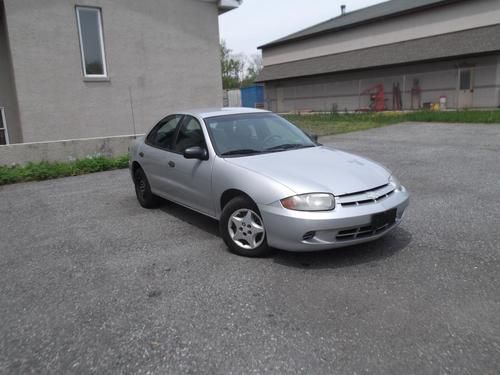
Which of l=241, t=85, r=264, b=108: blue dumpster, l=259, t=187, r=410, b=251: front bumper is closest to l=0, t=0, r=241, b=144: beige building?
l=259, t=187, r=410, b=251: front bumper

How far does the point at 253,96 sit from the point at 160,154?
118 feet

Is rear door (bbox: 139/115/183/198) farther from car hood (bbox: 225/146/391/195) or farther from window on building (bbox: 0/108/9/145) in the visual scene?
window on building (bbox: 0/108/9/145)

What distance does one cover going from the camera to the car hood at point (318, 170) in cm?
400

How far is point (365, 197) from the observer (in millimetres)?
3998

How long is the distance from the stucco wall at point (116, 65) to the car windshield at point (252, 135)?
293 inches

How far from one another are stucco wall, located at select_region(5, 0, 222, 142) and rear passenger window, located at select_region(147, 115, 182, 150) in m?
6.06

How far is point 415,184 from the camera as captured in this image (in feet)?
24.1

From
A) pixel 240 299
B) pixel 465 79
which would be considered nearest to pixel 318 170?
pixel 240 299

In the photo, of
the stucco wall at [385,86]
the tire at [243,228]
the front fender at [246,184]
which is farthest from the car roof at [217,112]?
the stucco wall at [385,86]

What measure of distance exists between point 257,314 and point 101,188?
5.84 meters

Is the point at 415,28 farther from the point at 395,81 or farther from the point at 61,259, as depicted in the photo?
the point at 61,259

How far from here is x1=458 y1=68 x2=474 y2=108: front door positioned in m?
25.0

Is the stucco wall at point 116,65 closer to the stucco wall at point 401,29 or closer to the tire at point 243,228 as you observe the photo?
the tire at point 243,228

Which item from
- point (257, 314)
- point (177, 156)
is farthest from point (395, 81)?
point (257, 314)
